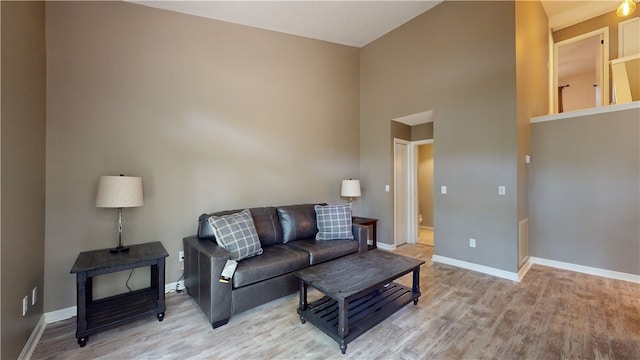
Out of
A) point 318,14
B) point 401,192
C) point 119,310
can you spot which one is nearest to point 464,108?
point 401,192

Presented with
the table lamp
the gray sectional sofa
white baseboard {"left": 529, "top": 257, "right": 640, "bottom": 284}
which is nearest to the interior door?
the gray sectional sofa

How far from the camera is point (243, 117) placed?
3.41m

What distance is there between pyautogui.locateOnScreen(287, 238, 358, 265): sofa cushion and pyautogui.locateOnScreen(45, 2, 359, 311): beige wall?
0.91m

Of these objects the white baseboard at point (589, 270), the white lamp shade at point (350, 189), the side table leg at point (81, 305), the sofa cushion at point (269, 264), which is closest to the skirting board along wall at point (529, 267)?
the white baseboard at point (589, 270)

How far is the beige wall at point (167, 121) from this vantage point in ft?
7.70

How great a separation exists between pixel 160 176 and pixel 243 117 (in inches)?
49.5

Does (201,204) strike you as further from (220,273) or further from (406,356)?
(406,356)

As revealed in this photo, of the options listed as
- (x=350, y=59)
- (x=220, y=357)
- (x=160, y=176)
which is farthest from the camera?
(x=350, y=59)

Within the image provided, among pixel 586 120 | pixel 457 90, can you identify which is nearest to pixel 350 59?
pixel 457 90

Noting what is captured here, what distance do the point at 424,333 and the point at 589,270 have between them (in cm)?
309


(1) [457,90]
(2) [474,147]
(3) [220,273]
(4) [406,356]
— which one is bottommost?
(4) [406,356]

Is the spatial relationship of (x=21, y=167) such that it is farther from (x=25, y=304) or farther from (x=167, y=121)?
(x=167, y=121)

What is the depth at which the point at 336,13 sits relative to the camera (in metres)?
3.61

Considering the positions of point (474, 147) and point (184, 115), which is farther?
point (474, 147)
